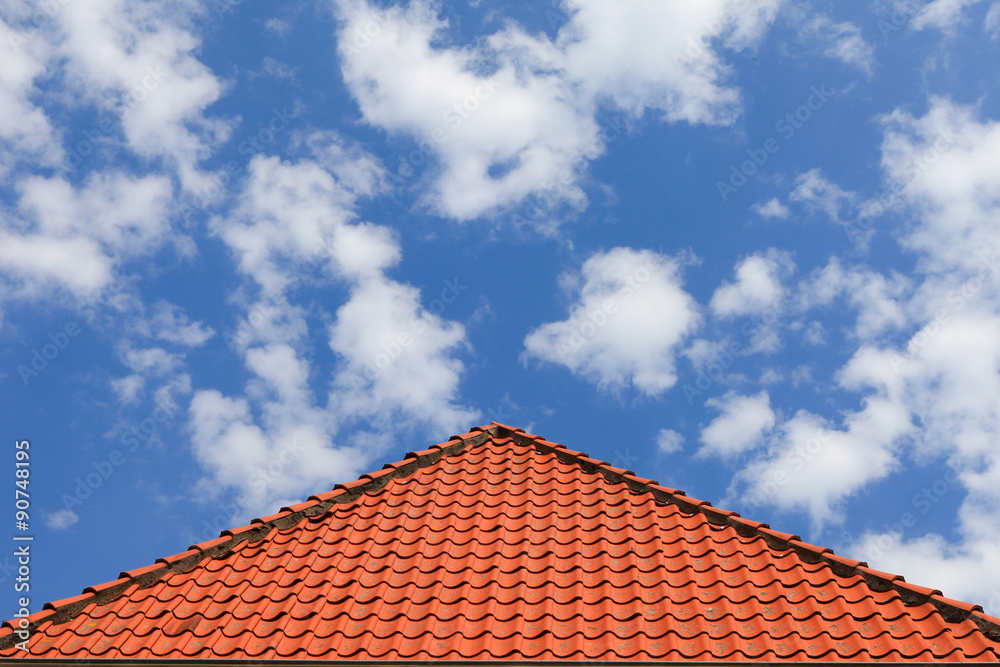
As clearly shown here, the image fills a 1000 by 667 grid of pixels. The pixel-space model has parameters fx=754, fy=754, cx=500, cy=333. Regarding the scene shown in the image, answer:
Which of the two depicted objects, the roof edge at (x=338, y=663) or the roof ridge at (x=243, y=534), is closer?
the roof edge at (x=338, y=663)

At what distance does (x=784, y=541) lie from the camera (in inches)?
239

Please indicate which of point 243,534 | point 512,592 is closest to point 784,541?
point 512,592

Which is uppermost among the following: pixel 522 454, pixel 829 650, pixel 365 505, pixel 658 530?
pixel 522 454

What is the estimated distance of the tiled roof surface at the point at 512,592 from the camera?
477 centimetres

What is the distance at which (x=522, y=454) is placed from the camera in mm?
8047

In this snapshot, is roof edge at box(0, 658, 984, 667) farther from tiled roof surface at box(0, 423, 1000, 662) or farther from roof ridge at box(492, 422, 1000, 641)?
roof ridge at box(492, 422, 1000, 641)

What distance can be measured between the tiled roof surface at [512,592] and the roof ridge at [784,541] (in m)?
0.01

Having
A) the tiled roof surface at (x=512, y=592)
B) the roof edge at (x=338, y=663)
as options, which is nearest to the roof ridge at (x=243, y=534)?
the tiled roof surface at (x=512, y=592)

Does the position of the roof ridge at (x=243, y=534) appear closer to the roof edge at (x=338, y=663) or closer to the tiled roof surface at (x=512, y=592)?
the tiled roof surface at (x=512, y=592)

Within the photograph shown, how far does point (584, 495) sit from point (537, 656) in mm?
2472

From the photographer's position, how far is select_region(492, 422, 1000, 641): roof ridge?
489cm

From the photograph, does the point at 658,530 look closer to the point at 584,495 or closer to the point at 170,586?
the point at 584,495

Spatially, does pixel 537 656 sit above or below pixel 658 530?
below

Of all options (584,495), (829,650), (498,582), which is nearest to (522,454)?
(584,495)
